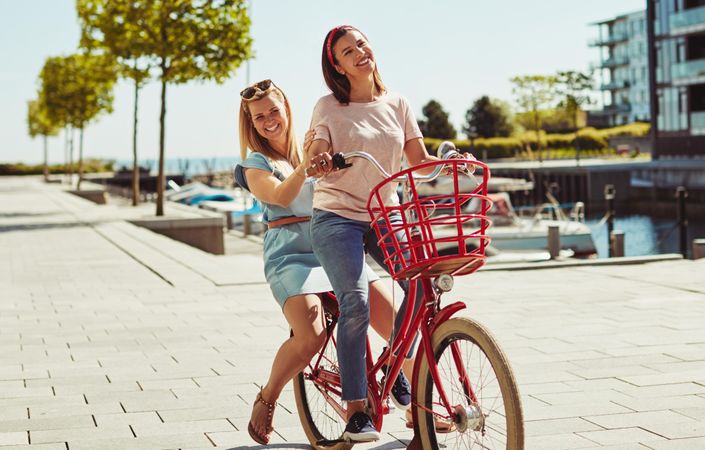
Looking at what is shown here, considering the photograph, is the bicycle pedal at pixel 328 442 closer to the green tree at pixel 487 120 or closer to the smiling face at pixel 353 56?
the smiling face at pixel 353 56

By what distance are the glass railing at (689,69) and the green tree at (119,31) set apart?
34365 millimetres

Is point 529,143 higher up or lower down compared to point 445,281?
higher up

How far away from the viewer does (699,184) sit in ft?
164

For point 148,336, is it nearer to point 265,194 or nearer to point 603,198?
point 265,194

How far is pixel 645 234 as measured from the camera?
4162 cm

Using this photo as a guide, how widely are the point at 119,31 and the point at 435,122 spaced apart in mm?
80940

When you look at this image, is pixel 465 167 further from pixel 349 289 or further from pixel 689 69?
pixel 689 69

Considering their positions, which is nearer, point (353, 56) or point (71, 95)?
point (353, 56)

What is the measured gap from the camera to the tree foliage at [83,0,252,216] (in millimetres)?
25719

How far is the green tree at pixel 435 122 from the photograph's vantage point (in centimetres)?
10575

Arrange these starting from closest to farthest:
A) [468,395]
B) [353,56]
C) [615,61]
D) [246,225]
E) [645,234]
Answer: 1. [468,395]
2. [353,56]
3. [246,225]
4. [645,234]
5. [615,61]

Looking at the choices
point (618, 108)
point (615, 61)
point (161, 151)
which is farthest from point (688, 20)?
point (615, 61)

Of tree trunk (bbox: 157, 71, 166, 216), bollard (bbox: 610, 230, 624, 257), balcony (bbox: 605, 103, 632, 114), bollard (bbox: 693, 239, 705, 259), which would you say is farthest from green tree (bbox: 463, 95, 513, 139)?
bollard (bbox: 693, 239, 705, 259)

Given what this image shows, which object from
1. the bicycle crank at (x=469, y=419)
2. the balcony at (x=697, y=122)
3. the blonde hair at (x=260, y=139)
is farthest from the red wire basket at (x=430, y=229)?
the balcony at (x=697, y=122)
